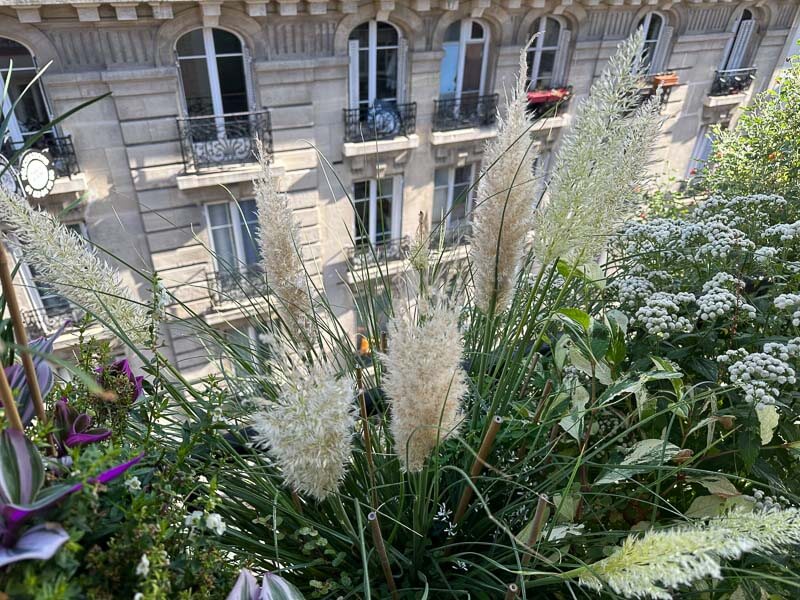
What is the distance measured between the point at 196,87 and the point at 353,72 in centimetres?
167

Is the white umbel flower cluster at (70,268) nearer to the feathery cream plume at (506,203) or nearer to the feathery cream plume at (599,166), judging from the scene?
the feathery cream plume at (506,203)

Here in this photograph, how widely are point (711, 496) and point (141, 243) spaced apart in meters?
5.68

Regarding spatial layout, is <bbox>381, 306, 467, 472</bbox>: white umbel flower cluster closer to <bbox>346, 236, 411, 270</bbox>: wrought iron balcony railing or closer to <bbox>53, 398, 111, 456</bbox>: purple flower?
<bbox>53, 398, 111, 456</bbox>: purple flower

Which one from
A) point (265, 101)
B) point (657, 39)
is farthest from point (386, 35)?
Result: point (657, 39)

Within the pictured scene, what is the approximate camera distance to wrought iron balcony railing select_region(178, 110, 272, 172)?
514cm

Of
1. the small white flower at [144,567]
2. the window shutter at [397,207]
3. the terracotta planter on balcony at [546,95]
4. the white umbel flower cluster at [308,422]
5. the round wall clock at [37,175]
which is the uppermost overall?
the white umbel flower cluster at [308,422]

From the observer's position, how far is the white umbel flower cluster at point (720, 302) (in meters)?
1.14

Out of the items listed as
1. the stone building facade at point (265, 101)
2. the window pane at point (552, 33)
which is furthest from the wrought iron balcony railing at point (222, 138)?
the window pane at point (552, 33)

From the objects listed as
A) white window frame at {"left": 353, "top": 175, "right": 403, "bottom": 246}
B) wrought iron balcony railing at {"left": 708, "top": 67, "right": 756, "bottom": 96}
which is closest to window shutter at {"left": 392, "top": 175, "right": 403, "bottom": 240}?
white window frame at {"left": 353, "top": 175, "right": 403, "bottom": 246}

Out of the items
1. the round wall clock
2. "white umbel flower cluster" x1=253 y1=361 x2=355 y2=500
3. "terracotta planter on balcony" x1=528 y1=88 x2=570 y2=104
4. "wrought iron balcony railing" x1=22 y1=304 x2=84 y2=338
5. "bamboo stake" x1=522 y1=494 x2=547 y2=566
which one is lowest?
"wrought iron balcony railing" x1=22 y1=304 x2=84 y2=338

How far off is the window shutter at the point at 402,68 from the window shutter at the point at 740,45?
20.3ft

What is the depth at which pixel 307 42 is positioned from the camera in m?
5.14

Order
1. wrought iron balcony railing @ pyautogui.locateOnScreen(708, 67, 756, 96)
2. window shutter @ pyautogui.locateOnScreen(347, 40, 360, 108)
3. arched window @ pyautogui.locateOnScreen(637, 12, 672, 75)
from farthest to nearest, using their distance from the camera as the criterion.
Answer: wrought iron balcony railing @ pyautogui.locateOnScreen(708, 67, 756, 96) < arched window @ pyautogui.locateOnScreen(637, 12, 672, 75) < window shutter @ pyautogui.locateOnScreen(347, 40, 360, 108)

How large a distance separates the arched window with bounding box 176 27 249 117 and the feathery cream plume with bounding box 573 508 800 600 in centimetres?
508
